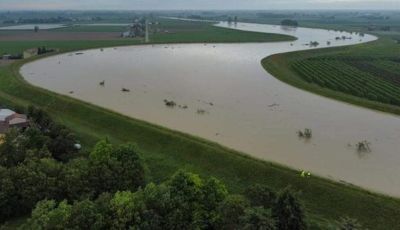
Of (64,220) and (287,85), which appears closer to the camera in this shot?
(64,220)

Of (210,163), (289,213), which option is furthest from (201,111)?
(289,213)

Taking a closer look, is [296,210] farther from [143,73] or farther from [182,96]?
[143,73]

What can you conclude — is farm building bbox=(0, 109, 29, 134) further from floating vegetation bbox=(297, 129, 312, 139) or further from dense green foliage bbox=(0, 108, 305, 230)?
floating vegetation bbox=(297, 129, 312, 139)

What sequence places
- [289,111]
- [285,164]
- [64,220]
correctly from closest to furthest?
[64,220] → [285,164] → [289,111]

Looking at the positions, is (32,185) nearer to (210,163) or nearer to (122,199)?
(122,199)

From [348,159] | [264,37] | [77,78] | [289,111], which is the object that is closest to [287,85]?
[289,111]
